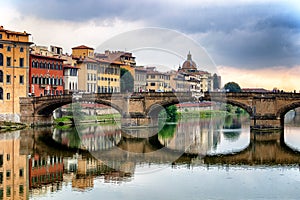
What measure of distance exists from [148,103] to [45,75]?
17.3 meters

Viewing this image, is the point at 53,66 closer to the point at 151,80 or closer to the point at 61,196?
the point at 151,80

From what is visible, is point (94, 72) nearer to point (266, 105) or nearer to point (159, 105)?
point (159, 105)

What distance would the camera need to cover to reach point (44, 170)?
37.0 metres

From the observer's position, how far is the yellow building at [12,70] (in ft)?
221

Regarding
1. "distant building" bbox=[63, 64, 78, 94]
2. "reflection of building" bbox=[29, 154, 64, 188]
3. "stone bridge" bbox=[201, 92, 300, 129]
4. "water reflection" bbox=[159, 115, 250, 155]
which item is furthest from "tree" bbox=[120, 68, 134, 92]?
"reflection of building" bbox=[29, 154, 64, 188]

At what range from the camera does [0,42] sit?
66.2 meters

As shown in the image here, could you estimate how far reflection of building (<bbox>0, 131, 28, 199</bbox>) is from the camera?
97.1 ft

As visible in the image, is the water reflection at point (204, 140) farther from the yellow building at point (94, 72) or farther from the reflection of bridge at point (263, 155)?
the yellow building at point (94, 72)

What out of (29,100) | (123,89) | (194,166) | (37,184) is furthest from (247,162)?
(123,89)

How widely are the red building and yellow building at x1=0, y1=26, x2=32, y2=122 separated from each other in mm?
4007

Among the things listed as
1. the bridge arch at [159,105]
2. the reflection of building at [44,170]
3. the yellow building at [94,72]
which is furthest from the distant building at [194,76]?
the reflection of building at [44,170]

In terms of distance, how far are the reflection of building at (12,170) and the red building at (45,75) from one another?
22793mm

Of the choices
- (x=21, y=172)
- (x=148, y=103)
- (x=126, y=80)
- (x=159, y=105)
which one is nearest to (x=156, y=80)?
(x=126, y=80)

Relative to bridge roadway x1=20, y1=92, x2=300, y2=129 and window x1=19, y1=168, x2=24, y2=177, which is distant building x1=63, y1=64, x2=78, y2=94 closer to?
bridge roadway x1=20, y1=92, x2=300, y2=129
